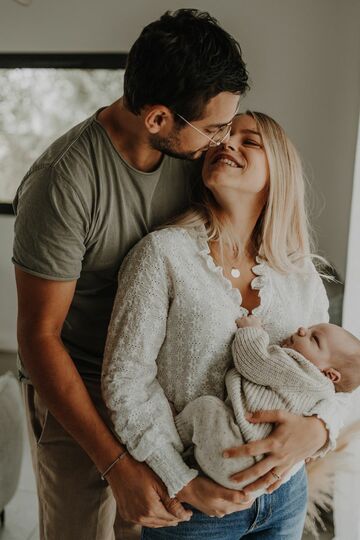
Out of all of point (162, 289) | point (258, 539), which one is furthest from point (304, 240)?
point (258, 539)

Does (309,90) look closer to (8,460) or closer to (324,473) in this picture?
(324,473)

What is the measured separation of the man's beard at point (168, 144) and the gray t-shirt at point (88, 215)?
7 centimetres

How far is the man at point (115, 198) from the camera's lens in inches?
47.9

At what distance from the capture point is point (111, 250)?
1.35m

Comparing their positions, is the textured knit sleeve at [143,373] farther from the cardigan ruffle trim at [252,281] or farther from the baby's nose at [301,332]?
the baby's nose at [301,332]

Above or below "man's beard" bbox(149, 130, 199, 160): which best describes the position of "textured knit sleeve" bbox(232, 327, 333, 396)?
below

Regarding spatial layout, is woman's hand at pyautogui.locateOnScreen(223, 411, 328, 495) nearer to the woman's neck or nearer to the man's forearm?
the man's forearm

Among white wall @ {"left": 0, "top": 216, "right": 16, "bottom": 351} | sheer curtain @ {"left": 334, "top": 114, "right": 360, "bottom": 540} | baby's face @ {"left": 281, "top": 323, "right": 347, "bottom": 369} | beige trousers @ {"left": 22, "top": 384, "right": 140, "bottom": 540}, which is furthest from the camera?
white wall @ {"left": 0, "top": 216, "right": 16, "bottom": 351}

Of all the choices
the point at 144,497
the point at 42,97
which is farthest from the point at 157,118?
the point at 42,97

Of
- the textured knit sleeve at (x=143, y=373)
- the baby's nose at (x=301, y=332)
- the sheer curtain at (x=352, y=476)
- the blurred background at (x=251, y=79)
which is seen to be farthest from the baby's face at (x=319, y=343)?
the blurred background at (x=251, y=79)

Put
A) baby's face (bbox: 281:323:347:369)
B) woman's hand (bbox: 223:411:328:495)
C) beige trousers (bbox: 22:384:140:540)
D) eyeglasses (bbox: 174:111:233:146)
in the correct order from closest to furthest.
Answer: woman's hand (bbox: 223:411:328:495) → baby's face (bbox: 281:323:347:369) → eyeglasses (bbox: 174:111:233:146) → beige trousers (bbox: 22:384:140:540)

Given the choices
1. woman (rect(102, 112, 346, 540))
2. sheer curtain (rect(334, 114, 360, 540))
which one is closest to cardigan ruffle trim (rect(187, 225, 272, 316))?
woman (rect(102, 112, 346, 540))

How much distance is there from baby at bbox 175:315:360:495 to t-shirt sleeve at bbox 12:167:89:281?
0.44 metres

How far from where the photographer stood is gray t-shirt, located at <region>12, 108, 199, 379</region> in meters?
1.22
